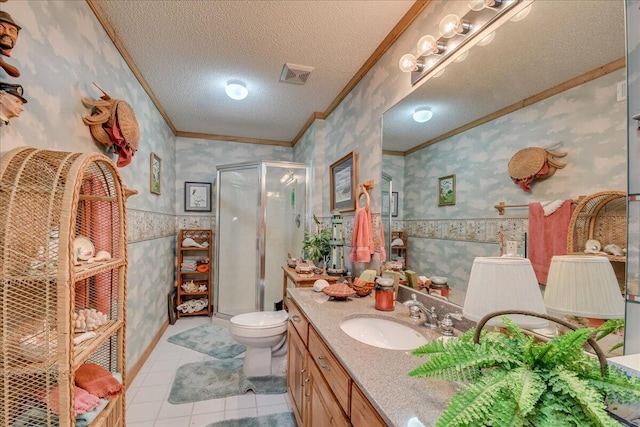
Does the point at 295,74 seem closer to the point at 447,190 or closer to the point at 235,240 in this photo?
the point at 447,190

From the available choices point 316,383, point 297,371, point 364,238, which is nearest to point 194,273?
point 297,371

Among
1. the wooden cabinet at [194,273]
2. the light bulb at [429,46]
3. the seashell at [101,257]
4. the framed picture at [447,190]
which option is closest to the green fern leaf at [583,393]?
the framed picture at [447,190]

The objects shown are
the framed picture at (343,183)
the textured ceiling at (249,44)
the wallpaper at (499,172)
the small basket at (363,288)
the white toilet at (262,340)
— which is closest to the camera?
the wallpaper at (499,172)

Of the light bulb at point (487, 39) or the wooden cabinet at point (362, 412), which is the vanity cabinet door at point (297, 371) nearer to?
the wooden cabinet at point (362, 412)

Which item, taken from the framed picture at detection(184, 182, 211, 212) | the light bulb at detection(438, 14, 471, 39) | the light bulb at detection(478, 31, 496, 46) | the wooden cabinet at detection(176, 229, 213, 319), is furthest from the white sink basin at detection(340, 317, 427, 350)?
the framed picture at detection(184, 182, 211, 212)

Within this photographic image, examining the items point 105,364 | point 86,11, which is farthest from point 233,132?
point 105,364

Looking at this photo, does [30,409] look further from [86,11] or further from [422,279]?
[86,11]

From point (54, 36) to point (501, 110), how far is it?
1960mm

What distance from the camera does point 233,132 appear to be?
4035 mm

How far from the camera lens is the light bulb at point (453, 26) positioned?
131cm

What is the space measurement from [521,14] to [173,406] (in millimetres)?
2893

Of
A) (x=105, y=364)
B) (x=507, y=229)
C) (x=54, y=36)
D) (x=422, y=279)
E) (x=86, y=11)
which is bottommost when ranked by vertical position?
(x=105, y=364)

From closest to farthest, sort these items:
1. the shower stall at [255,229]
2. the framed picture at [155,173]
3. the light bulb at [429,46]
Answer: the light bulb at [429,46], the framed picture at [155,173], the shower stall at [255,229]

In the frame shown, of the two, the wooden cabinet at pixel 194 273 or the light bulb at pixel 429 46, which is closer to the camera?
the light bulb at pixel 429 46
